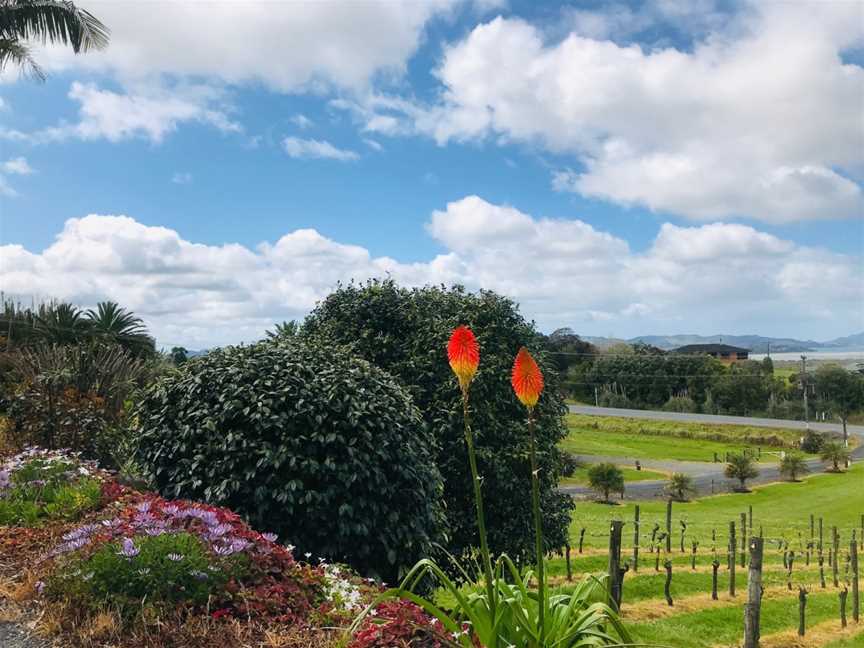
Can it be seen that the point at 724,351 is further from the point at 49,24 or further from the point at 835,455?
the point at 49,24

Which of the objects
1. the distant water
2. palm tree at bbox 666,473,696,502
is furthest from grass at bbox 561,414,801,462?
the distant water

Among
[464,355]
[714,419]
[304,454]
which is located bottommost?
[714,419]

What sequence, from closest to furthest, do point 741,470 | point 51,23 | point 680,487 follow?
point 51,23
point 680,487
point 741,470

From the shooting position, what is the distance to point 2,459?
9148 mm

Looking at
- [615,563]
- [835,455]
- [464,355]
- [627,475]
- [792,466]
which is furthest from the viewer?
[835,455]

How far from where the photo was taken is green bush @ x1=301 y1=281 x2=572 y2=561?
9.64m

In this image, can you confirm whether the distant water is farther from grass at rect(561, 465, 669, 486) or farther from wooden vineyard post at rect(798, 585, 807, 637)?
wooden vineyard post at rect(798, 585, 807, 637)

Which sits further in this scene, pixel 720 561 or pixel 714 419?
pixel 714 419

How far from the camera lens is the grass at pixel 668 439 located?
5146 cm

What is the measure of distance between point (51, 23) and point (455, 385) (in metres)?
16.2

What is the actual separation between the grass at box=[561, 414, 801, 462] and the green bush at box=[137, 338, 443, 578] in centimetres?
4397

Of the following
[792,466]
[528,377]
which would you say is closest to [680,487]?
[792,466]

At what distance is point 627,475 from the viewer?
4322cm

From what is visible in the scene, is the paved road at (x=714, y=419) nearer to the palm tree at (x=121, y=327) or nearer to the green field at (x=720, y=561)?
the green field at (x=720, y=561)
